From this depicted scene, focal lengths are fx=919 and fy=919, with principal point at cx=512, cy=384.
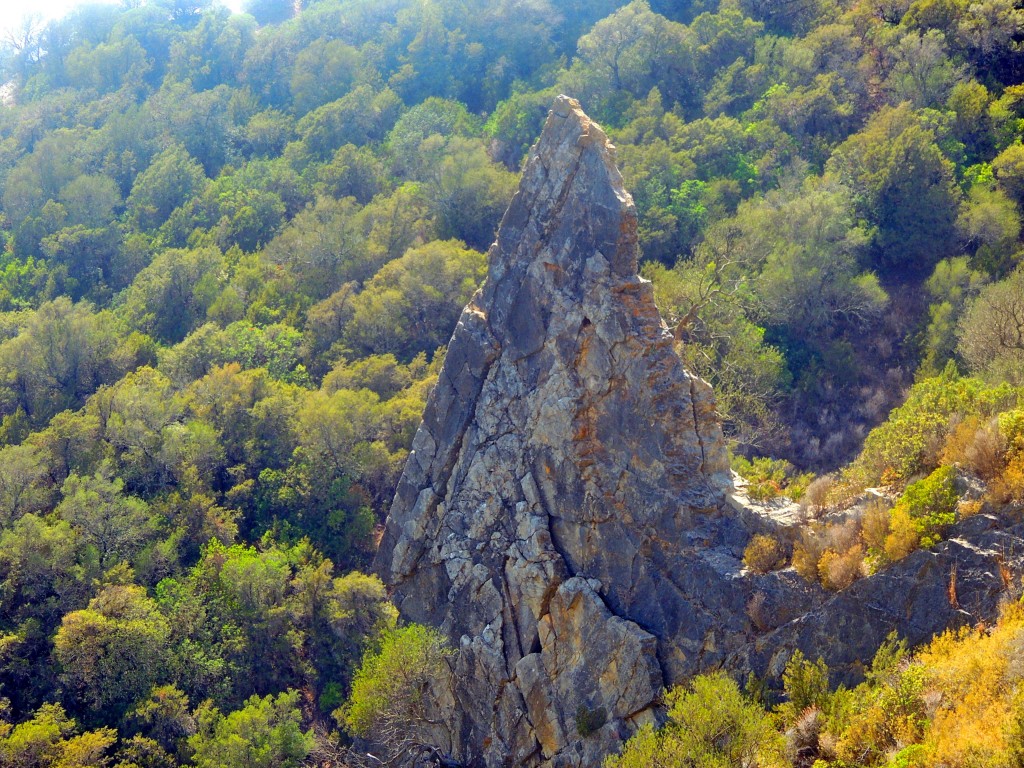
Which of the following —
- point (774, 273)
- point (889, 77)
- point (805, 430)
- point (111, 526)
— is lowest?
point (111, 526)

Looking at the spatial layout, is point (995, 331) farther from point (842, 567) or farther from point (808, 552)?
point (842, 567)

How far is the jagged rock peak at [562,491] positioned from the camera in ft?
70.4

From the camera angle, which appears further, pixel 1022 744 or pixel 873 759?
pixel 873 759

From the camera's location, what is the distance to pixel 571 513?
2328cm

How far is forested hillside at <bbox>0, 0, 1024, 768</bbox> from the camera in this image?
2927 centimetres

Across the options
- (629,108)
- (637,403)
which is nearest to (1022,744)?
(637,403)

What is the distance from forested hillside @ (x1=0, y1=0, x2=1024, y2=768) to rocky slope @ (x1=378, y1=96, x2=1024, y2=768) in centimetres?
151

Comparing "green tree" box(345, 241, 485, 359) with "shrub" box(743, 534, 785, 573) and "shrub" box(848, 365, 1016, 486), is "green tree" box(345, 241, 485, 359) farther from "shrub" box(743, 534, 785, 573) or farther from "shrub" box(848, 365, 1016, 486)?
"shrub" box(848, 365, 1016, 486)

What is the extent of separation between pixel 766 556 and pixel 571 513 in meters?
5.23

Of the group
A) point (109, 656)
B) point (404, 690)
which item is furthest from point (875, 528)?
point (109, 656)

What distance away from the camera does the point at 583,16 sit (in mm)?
67250

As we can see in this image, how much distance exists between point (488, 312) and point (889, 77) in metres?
32.6

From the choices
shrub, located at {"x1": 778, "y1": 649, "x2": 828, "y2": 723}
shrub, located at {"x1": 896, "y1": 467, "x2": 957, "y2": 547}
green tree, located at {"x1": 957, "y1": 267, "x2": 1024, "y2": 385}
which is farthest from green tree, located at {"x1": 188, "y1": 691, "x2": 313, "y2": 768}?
green tree, located at {"x1": 957, "y1": 267, "x2": 1024, "y2": 385}

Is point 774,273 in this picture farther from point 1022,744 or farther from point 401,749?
point 1022,744
